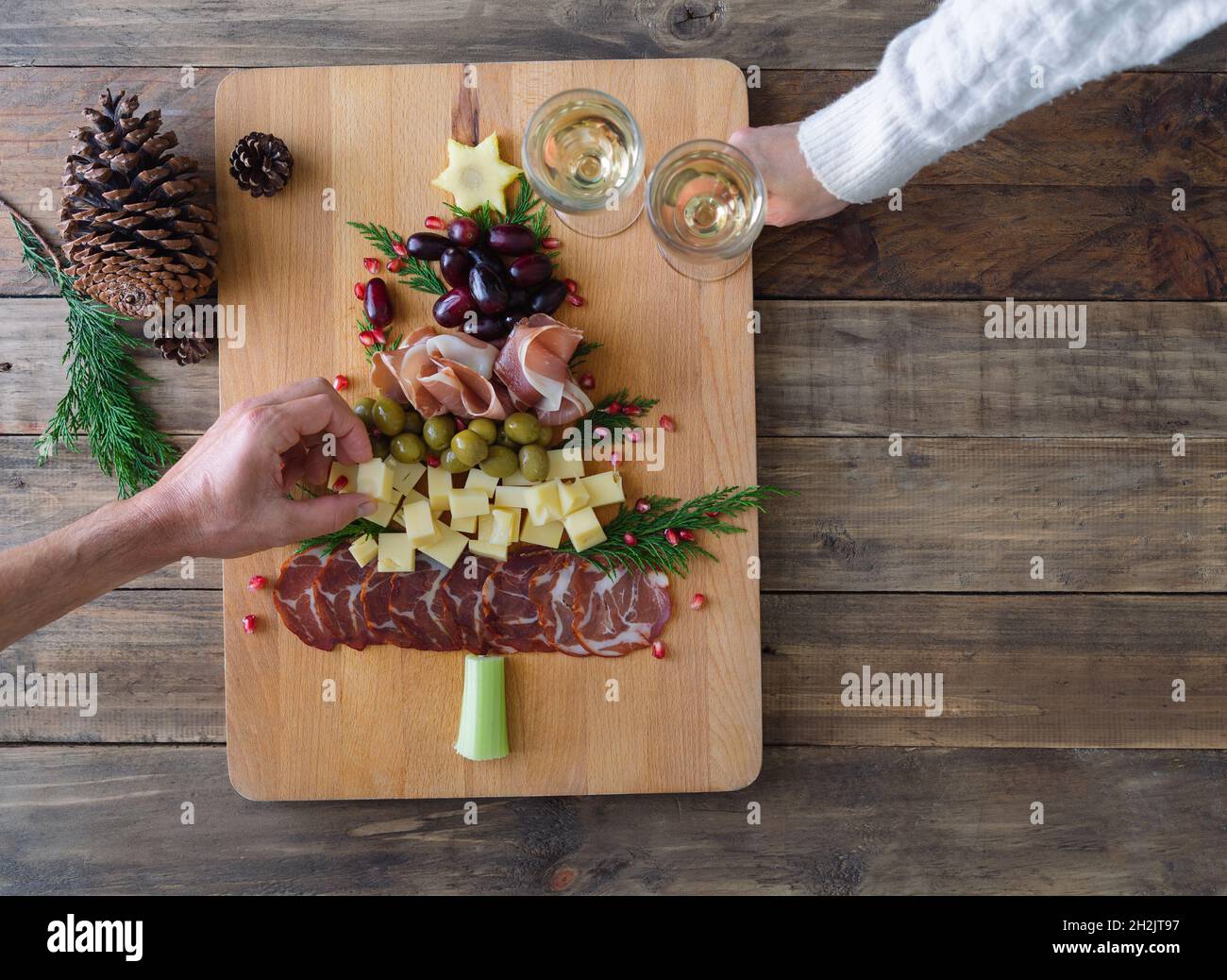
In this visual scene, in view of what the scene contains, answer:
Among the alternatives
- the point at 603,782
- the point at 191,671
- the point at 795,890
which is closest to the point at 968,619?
the point at 795,890

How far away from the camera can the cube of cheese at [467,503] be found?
4.18 feet

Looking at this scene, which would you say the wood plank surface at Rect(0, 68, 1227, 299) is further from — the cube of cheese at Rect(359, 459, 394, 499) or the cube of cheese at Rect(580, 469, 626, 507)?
the cube of cheese at Rect(359, 459, 394, 499)

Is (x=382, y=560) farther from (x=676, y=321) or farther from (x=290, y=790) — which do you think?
(x=676, y=321)

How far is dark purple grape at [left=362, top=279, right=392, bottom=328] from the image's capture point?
4.21 ft

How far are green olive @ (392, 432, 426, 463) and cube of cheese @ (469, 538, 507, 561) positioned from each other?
16 cm

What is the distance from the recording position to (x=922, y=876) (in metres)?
1.40

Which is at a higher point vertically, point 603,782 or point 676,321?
point 676,321

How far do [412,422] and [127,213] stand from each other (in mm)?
496

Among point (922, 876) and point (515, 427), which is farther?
point (922, 876)

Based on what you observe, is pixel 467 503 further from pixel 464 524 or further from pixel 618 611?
pixel 618 611

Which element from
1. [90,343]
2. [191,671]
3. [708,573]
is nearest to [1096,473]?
[708,573]

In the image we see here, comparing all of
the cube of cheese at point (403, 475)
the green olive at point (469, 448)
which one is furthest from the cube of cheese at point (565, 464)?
the cube of cheese at point (403, 475)

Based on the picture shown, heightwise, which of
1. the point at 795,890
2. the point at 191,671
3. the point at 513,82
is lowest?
the point at 795,890

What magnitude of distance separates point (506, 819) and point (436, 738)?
7.7 inches
